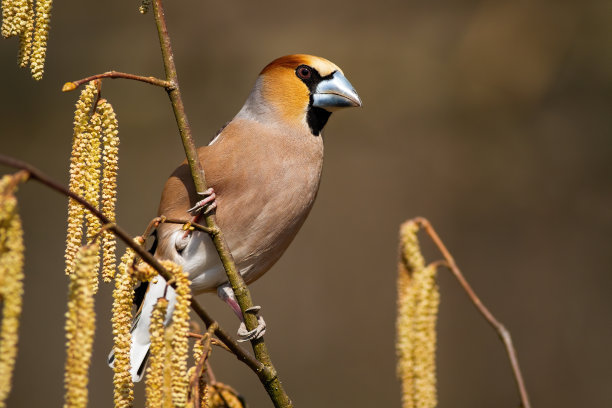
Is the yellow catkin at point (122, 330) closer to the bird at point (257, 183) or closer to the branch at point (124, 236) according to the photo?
the branch at point (124, 236)

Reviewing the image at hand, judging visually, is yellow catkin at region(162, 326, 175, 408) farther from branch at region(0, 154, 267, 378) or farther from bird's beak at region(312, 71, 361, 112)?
bird's beak at region(312, 71, 361, 112)

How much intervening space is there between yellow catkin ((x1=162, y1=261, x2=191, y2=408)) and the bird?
1172 millimetres

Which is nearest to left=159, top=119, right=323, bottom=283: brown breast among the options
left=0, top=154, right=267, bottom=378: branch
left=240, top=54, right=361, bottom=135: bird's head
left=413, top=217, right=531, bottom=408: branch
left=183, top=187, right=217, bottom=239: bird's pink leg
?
left=240, top=54, right=361, bottom=135: bird's head

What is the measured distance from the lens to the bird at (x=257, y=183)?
260 centimetres

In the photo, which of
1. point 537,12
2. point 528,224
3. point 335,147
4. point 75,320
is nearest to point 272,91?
point 75,320

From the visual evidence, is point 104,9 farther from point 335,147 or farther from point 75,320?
point 75,320

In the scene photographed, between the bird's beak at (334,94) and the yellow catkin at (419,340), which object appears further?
the bird's beak at (334,94)

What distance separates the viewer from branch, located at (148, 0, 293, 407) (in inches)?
65.7

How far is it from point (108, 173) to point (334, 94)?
142 centimetres

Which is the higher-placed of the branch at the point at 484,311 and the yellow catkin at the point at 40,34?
the yellow catkin at the point at 40,34

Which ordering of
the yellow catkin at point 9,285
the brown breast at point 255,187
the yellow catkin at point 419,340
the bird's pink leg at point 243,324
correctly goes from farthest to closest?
the brown breast at point 255,187 < the bird's pink leg at point 243,324 < the yellow catkin at point 419,340 < the yellow catkin at point 9,285

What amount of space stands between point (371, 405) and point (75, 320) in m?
4.94

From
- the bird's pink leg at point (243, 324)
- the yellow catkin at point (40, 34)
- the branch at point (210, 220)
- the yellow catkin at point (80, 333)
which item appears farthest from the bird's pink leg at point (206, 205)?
the yellow catkin at point (80, 333)

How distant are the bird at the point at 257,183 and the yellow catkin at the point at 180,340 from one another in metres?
1.17
